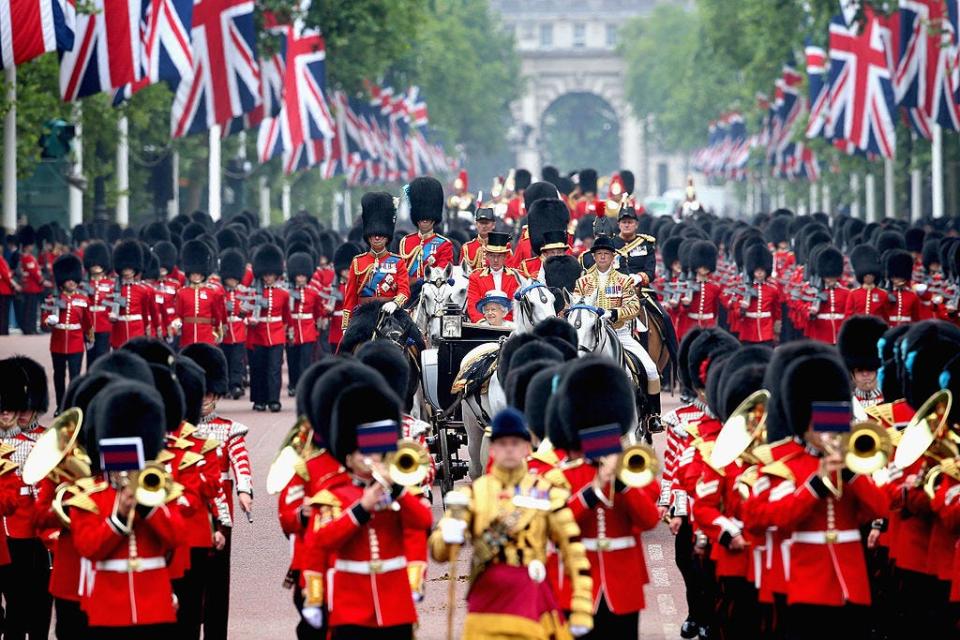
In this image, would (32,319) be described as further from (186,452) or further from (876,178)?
(876,178)

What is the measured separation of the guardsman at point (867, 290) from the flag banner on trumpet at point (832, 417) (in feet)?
39.3

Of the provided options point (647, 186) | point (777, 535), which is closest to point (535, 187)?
point (777, 535)

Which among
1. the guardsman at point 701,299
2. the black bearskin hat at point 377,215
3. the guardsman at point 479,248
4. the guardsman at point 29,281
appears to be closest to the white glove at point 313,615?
the guardsman at point 479,248

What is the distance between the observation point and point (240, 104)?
3275 cm

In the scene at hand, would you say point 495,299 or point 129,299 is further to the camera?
point 129,299

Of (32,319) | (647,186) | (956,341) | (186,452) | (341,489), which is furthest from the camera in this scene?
(647,186)

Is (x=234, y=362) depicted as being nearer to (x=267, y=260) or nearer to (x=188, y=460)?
(x=267, y=260)

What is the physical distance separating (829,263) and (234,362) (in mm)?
5670

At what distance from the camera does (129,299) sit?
21281 millimetres

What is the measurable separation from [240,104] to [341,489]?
24974 millimetres

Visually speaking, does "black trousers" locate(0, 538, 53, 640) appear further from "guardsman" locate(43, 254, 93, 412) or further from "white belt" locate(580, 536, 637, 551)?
"guardsman" locate(43, 254, 93, 412)

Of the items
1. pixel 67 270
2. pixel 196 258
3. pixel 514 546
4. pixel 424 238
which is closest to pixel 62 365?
pixel 67 270

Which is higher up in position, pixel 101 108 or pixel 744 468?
pixel 101 108

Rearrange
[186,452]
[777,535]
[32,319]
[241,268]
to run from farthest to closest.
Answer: [32,319], [241,268], [186,452], [777,535]
